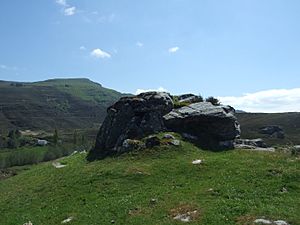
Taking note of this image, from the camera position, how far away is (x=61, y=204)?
115 feet

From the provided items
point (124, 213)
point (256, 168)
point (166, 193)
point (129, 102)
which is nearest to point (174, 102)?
point (129, 102)

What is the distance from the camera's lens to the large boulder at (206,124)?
4994 centimetres

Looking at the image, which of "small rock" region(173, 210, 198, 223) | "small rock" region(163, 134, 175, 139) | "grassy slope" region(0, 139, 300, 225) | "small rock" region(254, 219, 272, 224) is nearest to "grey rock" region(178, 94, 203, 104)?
"small rock" region(163, 134, 175, 139)

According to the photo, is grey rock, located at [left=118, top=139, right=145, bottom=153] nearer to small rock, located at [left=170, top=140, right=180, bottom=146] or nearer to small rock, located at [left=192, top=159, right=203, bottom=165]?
small rock, located at [left=170, top=140, right=180, bottom=146]

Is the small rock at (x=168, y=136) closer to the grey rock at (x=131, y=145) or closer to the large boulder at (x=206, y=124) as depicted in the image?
the large boulder at (x=206, y=124)

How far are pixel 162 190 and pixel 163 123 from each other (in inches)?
698

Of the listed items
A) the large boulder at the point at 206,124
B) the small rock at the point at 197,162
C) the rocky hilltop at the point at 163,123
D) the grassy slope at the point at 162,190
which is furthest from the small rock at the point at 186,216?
the large boulder at the point at 206,124

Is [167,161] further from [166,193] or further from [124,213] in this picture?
[124,213]

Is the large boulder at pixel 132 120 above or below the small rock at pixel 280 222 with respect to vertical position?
above

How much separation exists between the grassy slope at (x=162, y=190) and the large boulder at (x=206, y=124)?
4144mm

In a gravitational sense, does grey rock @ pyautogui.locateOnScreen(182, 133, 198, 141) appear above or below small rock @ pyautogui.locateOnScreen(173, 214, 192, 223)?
above

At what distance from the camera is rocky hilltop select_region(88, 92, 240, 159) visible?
49656 mm

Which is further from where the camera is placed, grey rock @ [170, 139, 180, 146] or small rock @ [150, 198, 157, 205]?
grey rock @ [170, 139, 180, 146]

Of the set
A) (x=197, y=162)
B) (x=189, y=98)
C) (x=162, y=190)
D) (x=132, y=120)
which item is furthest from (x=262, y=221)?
(x=189, y=98)
